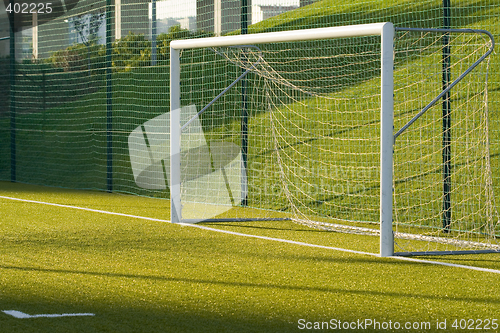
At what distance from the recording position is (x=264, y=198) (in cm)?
949

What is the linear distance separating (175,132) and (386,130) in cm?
290

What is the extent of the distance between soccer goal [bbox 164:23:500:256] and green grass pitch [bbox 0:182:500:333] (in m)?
0.75

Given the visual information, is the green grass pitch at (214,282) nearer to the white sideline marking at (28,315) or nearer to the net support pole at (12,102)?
the white sideline marking at (28,315)

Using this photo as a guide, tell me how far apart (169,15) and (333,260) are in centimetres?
801

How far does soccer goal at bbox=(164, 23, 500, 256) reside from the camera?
6.58 m

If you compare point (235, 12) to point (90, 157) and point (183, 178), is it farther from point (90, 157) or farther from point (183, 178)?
point (90, 157)

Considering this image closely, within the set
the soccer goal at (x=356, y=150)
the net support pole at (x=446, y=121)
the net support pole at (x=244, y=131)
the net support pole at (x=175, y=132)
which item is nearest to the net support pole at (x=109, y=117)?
the soccer goal at (x=356, y=150)

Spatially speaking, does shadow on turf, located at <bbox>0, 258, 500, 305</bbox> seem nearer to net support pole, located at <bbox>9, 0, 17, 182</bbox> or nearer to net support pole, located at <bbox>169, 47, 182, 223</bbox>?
net support pole, located at <bbox>169, 47, 182, 223</bbox>

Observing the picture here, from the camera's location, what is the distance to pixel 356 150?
1002 cm

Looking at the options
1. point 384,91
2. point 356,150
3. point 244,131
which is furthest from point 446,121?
point 244,131

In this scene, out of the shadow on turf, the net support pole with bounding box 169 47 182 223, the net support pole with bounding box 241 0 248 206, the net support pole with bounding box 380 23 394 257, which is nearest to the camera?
the shadow on turf

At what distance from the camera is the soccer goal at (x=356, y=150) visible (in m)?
6.58

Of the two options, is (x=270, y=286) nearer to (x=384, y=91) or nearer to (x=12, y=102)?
(x=384, y=91)

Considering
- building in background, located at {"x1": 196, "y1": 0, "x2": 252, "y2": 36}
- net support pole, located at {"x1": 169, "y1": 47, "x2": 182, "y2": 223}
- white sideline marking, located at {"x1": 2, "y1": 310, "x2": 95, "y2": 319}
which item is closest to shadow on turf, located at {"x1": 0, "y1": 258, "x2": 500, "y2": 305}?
white sideline marking, located at {"x1": 2, "y1": 310, "x2": 95, "y2": 319}
